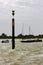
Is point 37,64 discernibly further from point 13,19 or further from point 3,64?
point 13,19

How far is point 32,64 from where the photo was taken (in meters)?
9.37

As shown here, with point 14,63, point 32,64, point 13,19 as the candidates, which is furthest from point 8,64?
point 13,19

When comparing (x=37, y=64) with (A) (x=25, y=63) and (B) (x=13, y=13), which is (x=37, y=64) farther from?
(B) (x=13, y=13)

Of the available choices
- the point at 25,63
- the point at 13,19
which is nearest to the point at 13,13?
the point at 13,19

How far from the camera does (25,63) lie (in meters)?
9.74

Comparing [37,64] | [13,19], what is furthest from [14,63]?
[13,19]

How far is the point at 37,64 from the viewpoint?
9.28 m

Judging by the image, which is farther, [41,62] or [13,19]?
[13,19]

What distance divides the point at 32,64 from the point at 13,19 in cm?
928

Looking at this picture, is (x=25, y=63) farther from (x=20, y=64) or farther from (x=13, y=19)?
(x=13, y=19)

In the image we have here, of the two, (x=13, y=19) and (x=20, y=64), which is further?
(x=13, y=19)

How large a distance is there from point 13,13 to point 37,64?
9.82m

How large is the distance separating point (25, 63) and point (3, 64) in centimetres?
82

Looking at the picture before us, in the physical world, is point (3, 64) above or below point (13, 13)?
below
